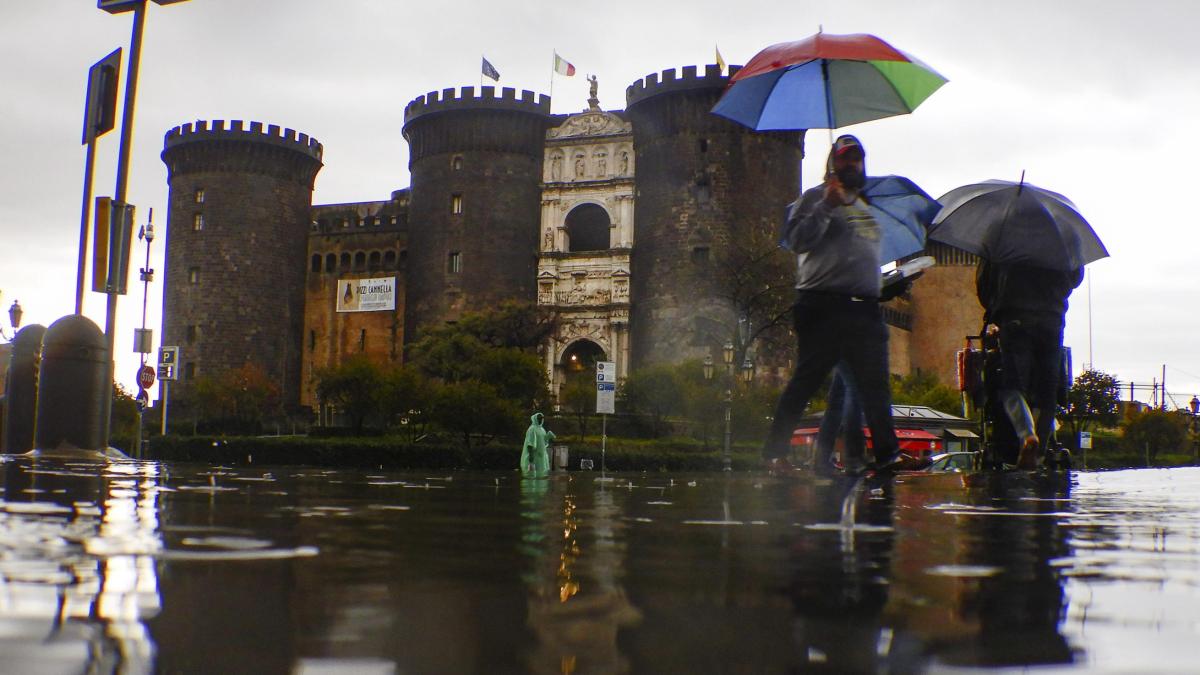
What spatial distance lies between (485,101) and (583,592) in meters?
57.6

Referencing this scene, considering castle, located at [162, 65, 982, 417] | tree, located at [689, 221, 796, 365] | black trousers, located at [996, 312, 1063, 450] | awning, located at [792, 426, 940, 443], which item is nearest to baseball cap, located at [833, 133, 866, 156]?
black trousers, located at [996, 312, 1063, 450]

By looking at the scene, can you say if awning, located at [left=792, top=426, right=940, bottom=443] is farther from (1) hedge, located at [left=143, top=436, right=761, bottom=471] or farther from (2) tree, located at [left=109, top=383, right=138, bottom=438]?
(2) tree, located at [left=109, top=383, right=138, bottom=438]

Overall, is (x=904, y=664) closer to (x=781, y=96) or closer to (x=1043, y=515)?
(x=1043, y=515)

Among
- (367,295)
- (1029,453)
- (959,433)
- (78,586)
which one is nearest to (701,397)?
(959,433)

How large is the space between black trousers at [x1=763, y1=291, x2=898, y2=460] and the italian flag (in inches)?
2213

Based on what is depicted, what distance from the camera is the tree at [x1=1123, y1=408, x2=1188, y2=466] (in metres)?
59.9

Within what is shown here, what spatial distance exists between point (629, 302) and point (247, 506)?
52179mm

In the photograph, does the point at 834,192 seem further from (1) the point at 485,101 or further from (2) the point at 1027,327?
(1) the point at 485,101

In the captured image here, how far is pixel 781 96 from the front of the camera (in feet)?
28.4

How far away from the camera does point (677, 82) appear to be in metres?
55.6

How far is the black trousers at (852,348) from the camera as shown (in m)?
6.49

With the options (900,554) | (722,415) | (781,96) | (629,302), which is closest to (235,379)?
(629,302)

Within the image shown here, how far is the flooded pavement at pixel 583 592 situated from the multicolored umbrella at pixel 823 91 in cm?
421

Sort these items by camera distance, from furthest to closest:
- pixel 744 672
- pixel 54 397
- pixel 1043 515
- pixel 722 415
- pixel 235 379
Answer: pixel 235 379, pixel 722 415, pixel 54 397, pixel 1043 515, pixel 744 672
